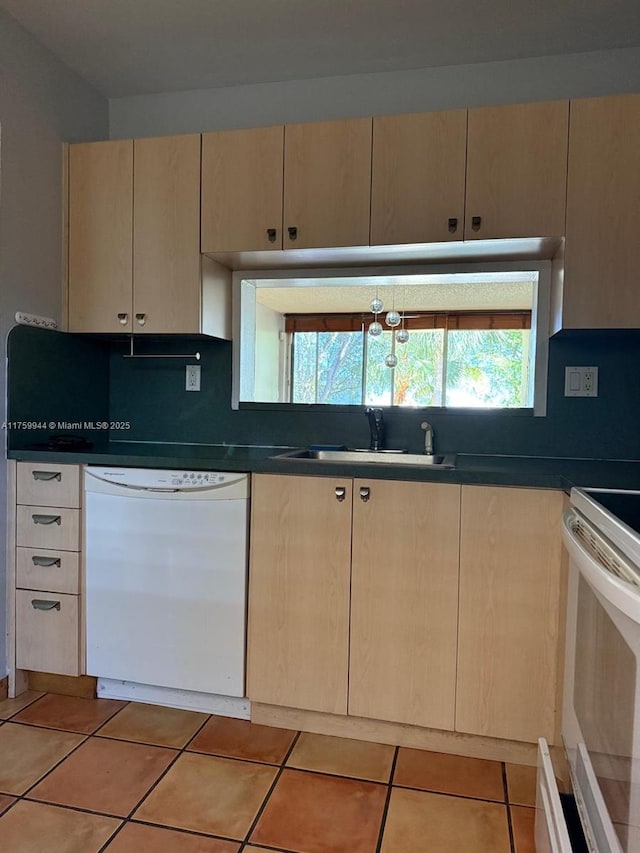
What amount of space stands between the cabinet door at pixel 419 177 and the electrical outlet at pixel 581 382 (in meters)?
0.70

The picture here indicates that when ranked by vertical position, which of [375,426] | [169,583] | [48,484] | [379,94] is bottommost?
[169,583]

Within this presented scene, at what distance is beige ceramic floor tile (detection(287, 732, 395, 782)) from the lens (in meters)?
1.81

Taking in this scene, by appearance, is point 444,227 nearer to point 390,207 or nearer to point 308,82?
point 390,207

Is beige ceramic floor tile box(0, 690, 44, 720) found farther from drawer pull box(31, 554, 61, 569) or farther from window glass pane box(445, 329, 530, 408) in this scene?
window glass pane box(445, 329, 530, 408)

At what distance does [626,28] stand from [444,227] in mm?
970

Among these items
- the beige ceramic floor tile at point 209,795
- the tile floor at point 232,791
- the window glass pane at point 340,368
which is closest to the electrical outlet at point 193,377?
the window glass pane at point 340,368

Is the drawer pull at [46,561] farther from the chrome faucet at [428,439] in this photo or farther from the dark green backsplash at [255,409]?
the chrome faucet at [428,439]

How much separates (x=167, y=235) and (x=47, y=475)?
1.02 metres

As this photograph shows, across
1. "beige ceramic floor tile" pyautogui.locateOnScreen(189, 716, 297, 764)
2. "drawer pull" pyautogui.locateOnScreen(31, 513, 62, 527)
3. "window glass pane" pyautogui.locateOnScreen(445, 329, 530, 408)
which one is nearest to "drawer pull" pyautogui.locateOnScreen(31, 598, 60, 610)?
"drawer pull" pyautogui.locateOnScreen(31, 513, 62, 527)

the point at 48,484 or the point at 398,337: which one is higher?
the point at 398,337

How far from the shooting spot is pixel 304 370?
104 inches

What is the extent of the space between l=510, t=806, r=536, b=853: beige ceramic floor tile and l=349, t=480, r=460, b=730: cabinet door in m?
0.30

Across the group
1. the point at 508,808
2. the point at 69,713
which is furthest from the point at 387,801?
the point at 69,713

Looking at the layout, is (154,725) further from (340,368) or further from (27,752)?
(340,368)
